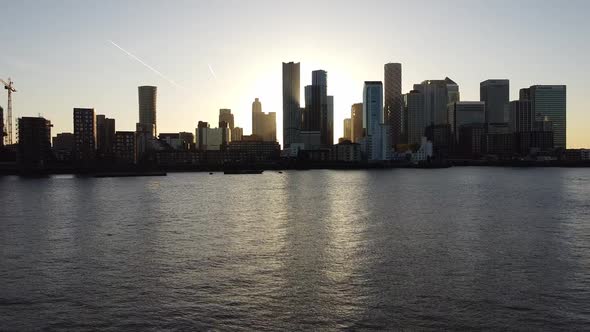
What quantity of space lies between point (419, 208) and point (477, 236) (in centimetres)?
3289

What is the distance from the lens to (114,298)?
31750mm

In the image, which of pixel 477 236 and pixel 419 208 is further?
pixel 419 208

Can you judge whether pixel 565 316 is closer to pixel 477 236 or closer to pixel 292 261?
pixel 292 261

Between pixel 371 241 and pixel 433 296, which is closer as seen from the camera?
pixel 433 296

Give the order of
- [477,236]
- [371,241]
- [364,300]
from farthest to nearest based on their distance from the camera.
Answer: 1. [477,236]
2. [371,241]
3. [364,300]

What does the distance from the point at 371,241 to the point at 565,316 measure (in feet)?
82.7

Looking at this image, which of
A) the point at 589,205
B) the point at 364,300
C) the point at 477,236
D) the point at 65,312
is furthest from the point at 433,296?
the point at 589,205

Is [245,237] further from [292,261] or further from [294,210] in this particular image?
[294,210]

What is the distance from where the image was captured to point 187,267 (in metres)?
40.1

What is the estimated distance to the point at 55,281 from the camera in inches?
1416

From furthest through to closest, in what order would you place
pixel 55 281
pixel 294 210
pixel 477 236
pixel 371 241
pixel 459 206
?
1. pixel 459 206
2. pixel 294 210
3. pixel 477 236
4. pixel 371 241
5. pixel 55 281

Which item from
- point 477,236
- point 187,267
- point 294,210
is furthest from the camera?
point 294,210

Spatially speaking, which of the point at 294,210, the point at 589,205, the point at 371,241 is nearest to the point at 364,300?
the point at 371,241

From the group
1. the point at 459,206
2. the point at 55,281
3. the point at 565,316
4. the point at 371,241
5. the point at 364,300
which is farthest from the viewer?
the point at 459,206
